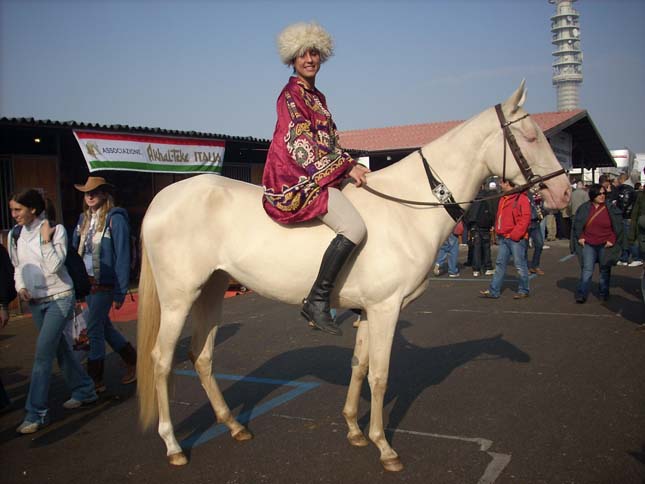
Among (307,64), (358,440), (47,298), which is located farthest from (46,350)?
(307,64)

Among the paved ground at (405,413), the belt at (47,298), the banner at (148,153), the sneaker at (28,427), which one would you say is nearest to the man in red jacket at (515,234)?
the paved ground at (405,413)

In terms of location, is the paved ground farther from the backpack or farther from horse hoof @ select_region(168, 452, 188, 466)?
the backpack

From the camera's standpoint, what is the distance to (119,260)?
5648mm

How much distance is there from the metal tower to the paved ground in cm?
13713

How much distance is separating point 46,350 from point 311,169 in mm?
2874

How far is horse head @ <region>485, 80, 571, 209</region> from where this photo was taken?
13.3ft

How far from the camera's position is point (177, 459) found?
3.96 metres

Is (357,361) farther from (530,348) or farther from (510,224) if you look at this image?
(510,224)

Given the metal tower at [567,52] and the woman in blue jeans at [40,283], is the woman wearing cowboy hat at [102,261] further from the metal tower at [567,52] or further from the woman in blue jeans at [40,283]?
the metal tower at [567,52]

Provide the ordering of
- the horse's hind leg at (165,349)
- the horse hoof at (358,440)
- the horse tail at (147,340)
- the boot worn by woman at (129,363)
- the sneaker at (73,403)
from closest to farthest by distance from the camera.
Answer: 1. the horse hoof at (358,440)
2. the horse's hind leg at (165,349)
3. the horse tail at (147,340)
4. the sneaker at (73,403)
5. the boot worn by woman at (129,363)

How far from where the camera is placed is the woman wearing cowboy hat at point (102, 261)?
562 cm

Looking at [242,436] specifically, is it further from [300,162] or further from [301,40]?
[301,40]


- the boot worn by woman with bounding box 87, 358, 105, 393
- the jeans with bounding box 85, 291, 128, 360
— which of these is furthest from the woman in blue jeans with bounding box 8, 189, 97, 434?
the boot worn by woman with bounding box 87, 358, 105, 393

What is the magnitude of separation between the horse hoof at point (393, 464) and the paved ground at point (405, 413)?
0.15 ft
